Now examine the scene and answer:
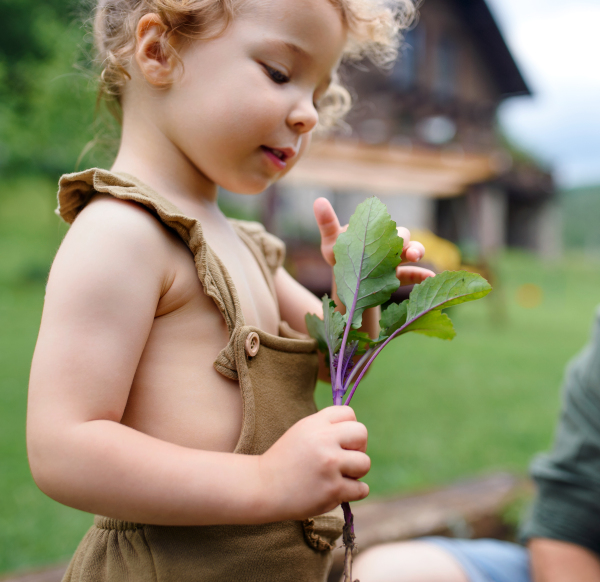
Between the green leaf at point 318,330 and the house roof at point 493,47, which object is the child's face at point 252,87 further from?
the house roof at point 493,47

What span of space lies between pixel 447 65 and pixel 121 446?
1314cm

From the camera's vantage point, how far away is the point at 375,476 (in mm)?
2906

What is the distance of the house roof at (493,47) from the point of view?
1205 centimetres

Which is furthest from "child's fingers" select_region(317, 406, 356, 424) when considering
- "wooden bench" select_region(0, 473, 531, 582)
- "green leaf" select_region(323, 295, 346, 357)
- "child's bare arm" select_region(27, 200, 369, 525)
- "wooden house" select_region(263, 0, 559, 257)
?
"wooden house" select_region(263, 0, 559, 257)

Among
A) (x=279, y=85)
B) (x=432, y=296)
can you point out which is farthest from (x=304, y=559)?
(x=279, y=85)

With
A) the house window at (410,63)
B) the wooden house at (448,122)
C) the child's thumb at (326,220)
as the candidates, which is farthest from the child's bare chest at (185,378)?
the house window at (410,63)

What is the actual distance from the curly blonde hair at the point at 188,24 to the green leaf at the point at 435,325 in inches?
20.4

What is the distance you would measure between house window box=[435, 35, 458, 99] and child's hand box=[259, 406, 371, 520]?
41.2ft

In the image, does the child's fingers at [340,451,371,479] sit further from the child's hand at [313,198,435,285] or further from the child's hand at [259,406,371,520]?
the child's hand at [313,198,435,285]

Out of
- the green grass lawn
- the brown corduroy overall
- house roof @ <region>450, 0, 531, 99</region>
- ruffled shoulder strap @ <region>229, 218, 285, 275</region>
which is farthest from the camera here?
house roof @ <region>450, 0, 531, 99</region>

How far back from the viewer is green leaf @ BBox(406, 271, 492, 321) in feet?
2.67

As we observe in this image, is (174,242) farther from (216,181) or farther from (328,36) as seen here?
(328,36)

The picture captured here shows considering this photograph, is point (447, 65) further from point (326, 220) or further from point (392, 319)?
point (392, 319)

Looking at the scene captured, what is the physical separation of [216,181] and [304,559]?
63cm
